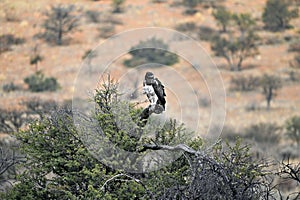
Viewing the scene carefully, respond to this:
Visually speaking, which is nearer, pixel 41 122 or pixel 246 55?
pixel 41 122

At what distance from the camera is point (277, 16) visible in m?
61.5

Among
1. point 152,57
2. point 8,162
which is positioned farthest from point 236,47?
point 8,162

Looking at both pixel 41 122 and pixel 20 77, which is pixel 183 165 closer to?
pixel 41 122

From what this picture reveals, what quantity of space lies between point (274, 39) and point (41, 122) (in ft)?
156

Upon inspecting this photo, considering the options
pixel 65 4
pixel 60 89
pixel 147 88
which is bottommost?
pixel 60 89

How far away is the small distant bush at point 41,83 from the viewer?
153ft

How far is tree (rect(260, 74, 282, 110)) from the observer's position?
46000mm

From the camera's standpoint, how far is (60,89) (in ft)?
154

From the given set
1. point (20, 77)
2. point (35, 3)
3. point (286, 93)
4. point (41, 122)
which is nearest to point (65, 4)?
point (35, 3)

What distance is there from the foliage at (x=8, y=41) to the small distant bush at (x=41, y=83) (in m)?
8.30

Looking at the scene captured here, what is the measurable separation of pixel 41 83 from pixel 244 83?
1410cm

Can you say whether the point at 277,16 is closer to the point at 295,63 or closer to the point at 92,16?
the point at 295,63

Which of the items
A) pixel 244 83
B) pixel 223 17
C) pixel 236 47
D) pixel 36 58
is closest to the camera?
pixel 244 83

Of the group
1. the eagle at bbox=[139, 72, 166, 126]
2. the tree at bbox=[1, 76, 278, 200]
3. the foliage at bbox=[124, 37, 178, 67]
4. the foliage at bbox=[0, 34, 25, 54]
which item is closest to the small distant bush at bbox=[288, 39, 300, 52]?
the foliage at bbox=[124, 37, 178, 67]
